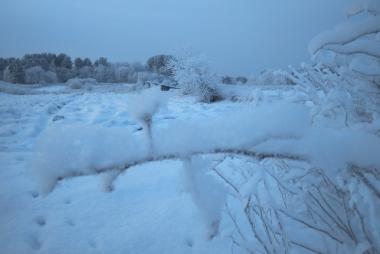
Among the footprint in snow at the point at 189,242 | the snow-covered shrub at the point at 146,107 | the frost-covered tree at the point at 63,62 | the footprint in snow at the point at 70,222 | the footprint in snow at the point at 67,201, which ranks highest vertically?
the snow-covered shrub at the point at 146,107

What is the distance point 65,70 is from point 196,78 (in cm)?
2019

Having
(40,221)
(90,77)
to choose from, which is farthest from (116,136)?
(90,77)

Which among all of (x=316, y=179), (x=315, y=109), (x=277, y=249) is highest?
(x=315, y=109)

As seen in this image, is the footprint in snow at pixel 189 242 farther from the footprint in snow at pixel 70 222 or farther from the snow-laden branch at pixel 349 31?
the snow-laden branch at pixel 349 31

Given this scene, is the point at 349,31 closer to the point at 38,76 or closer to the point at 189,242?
the point at 189,242

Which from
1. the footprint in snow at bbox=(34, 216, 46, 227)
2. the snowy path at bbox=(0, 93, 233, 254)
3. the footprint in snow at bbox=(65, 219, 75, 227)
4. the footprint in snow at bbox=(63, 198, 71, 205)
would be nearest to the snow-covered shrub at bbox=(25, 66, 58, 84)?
the snowy path at bbox=(0, 93, 233, 254)

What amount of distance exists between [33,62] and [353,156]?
30436 millimetres

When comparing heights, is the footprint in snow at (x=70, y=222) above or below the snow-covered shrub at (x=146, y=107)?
below

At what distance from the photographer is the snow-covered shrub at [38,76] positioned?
23047mm

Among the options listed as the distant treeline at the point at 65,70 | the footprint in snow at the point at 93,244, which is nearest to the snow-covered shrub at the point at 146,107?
the footprint in snow at the point at 93,244

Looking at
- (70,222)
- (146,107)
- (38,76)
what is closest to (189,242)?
(70,222)

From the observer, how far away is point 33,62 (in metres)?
25.9

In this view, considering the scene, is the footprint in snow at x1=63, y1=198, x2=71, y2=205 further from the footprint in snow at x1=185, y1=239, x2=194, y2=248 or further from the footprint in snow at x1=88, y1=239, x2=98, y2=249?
the footprint in snow at x1=185, y1=239, x2=194, y2=248

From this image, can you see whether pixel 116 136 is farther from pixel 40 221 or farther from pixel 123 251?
pixel 40 221
